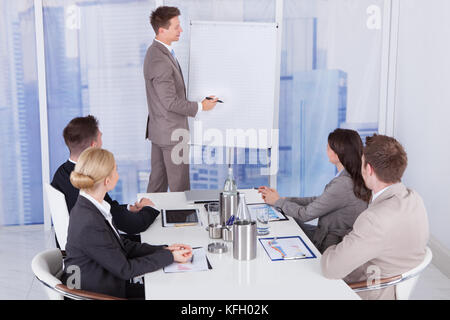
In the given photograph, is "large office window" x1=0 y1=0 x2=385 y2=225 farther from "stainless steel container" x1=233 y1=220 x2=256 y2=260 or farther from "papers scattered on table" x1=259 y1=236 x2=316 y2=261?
"stainless steel container" x1=233 y1=220 x2=256 y2=260

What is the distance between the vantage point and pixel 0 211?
446 cm

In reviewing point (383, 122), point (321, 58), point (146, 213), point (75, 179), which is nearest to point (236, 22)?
point (321, 58)

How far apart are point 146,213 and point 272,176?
2.27 m

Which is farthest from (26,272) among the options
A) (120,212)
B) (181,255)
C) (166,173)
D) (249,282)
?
(249,282)

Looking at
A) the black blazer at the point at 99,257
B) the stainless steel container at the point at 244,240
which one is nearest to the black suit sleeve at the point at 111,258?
the black blazer at the point at 99,257

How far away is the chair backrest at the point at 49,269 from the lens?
1971 mm

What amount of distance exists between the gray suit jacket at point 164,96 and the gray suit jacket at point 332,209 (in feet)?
4.76

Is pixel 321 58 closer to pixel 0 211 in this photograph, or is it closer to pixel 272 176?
pixel 272 176

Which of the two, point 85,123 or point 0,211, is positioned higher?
point 85,123

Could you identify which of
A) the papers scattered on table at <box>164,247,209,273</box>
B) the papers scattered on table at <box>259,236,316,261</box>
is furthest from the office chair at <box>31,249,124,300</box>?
the papers scattered on table at <box>259,236,316,261</box>

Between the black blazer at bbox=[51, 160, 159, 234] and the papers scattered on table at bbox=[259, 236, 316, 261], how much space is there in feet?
1.87

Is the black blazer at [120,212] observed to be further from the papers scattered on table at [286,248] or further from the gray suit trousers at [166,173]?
the gray suit trousers at [166,173]

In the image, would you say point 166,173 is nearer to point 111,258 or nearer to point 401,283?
point 111,258

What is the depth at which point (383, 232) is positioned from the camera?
1.85m
